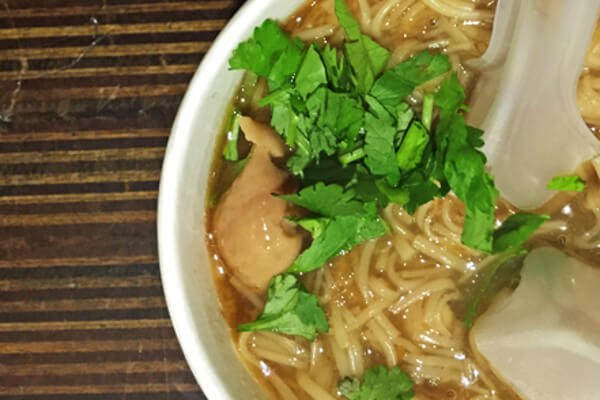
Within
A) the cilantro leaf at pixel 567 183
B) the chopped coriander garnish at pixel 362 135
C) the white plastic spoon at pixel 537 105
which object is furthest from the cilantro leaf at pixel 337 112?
the cilantro leaf at pixel 567 183

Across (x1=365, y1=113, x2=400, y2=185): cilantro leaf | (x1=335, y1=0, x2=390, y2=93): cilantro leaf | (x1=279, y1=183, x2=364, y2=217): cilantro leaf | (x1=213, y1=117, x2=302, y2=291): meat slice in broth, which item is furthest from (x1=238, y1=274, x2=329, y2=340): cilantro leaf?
(x1=335, y1=0, x2=390, y2=93): cilantro leaf

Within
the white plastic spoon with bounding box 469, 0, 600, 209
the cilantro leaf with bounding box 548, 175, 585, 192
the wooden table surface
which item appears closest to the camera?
the white plastic spoon with bounding box 469, 0, 600, 209

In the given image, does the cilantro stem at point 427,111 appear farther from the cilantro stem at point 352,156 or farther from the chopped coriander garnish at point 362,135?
the cilantro stem at point 352,156

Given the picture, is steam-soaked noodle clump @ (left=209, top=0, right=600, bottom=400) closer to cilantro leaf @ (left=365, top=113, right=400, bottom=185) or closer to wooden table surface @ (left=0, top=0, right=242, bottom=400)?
cilantro leaf @ (left=365, top=113, right=400, bottom=185)

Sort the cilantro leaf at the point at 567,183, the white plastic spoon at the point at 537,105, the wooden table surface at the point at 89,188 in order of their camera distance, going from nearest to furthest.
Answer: the white plastic spoon at the point at 537,105
the cilantro leaf at the point at 567,183
the wooden table surface at the point at 89,188

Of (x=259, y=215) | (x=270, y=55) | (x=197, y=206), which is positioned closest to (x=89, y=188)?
(x=197, y=206)

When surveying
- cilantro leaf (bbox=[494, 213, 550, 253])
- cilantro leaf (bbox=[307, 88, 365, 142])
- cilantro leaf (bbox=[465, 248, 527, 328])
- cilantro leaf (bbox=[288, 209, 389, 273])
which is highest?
Answer: cilantro leaf (bbox=[307, 88, 365, 142])
